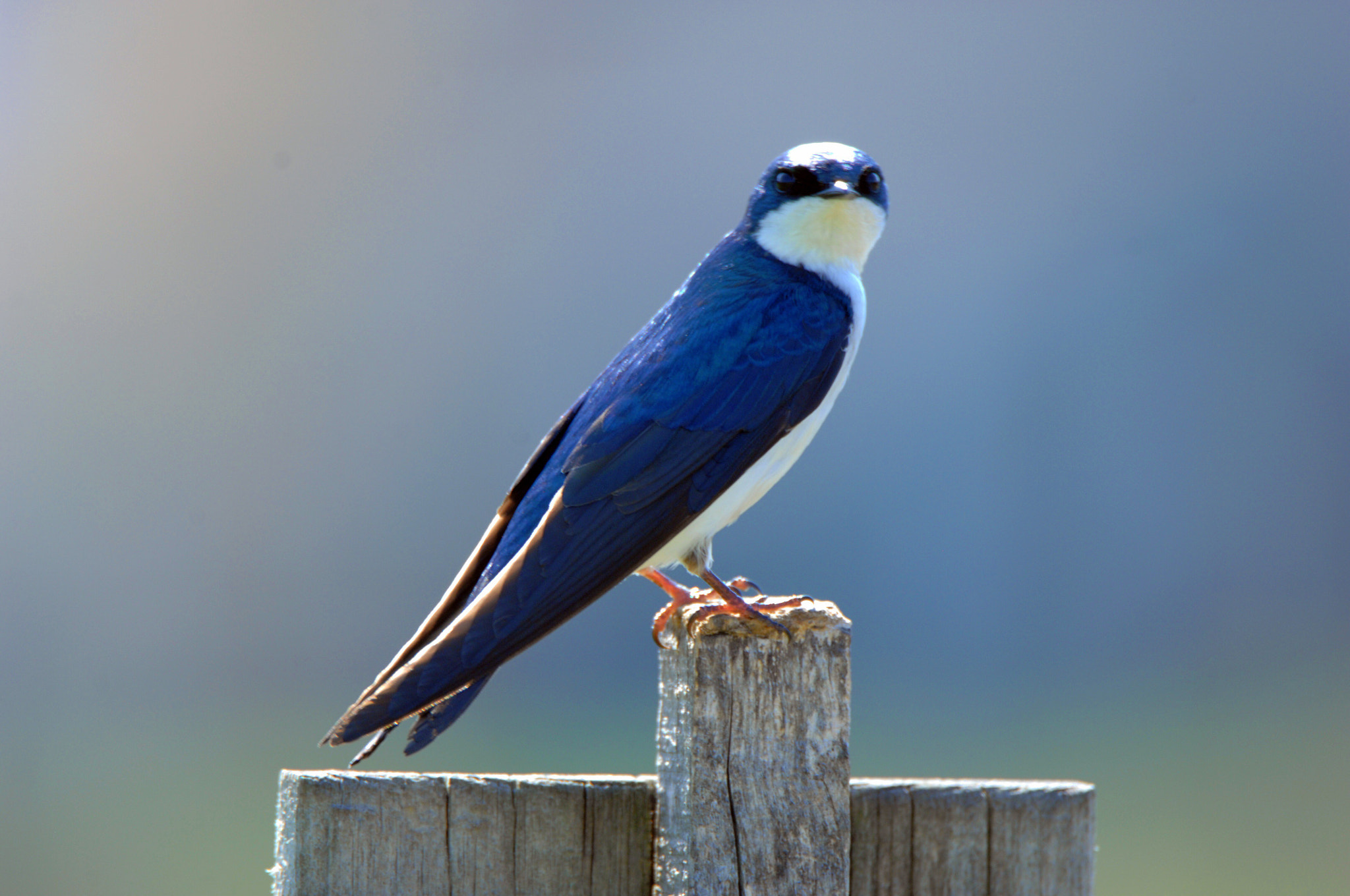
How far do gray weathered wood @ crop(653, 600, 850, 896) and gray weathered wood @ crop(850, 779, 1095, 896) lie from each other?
168mm

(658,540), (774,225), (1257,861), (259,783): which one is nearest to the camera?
(658,540)

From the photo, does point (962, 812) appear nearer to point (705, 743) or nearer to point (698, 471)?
point (705, 743)

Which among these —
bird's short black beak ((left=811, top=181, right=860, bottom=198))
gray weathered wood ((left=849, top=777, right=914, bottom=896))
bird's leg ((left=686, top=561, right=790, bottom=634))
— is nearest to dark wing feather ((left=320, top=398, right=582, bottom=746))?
bird's leg ((left=686, top=561, right=790, bottom=634))

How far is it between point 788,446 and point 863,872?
1175 mm

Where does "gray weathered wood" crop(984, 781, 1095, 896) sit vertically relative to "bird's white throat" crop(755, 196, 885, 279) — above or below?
below

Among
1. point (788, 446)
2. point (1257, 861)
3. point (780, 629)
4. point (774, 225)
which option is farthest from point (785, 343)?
point (1257, 861)

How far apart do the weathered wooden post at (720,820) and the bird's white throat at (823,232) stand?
150 cm

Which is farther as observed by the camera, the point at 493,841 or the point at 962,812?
the point at 962,812

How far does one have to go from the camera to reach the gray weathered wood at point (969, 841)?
2.16m

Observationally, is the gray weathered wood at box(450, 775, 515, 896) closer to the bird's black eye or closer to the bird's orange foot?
the bird's orange foot

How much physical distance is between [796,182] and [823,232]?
0.16 m

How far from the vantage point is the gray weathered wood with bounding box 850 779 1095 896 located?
2.16m

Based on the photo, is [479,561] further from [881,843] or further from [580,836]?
[881,843]

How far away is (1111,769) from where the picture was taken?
738 cm
